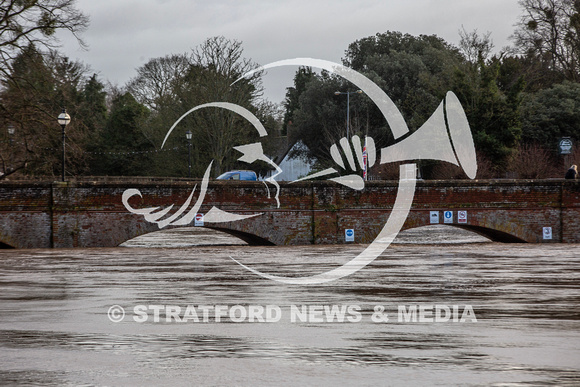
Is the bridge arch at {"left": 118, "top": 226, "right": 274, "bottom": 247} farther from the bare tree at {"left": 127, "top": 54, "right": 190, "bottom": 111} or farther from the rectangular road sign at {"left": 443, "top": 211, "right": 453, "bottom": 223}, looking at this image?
the bare tree at {"left": 127, "top": 54, "right": 190, "bottom": 111}

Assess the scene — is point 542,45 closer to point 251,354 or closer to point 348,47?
point 348,47

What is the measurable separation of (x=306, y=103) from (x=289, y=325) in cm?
5516

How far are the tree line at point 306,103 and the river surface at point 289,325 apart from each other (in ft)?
57.1

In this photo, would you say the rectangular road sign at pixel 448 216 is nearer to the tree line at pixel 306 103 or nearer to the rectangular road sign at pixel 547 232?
the rectangular road sign at pixel 547 232

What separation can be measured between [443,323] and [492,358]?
2192 millimetres

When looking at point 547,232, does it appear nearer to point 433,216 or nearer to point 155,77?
point 433,216

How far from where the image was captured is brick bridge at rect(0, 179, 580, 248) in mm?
23766

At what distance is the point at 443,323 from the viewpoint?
29.6ft

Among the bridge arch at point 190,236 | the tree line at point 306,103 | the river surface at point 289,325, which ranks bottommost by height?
the river surface at point 289,325

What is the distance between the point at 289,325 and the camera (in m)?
8.88

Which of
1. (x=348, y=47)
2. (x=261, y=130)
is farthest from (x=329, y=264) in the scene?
(x=348, y=47)

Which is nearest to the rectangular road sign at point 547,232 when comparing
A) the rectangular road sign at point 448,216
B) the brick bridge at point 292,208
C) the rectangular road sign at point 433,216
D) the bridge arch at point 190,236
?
the brick bridge at point 292,208

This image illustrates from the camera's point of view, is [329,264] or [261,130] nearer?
[329,264]

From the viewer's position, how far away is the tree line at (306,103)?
32781mm
